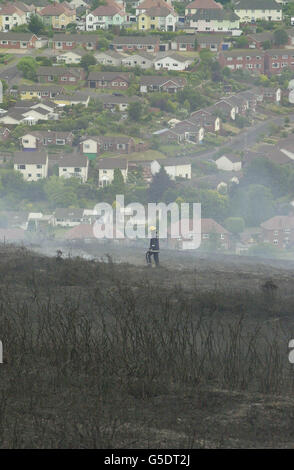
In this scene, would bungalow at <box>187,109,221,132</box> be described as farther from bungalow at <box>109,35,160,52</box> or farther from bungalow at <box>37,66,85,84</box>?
bungalow at <box>109,35,160,52</box>

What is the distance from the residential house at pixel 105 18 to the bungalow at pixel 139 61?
11212 mm

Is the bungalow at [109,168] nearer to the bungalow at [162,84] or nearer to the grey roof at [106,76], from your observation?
the bungalow at [162,84]

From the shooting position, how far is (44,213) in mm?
47125

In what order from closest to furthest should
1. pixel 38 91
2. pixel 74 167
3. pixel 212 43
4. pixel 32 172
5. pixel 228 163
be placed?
pixel 32 172, pixel 74 167, pixel 228 163, pixel 38 91, pixel 212 43

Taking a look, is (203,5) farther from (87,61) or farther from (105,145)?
(105,145)

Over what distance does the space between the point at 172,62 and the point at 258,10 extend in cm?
2094

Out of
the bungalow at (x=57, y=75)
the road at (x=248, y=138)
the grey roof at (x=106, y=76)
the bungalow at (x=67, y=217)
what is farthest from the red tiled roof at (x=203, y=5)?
the bungalow at (x=67, y=217)

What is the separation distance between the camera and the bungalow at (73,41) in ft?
283

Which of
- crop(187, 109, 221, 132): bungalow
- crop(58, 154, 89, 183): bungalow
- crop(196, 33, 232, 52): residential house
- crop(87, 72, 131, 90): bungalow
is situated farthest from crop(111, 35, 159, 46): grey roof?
crop(58, 154, 89, 183): bungalow

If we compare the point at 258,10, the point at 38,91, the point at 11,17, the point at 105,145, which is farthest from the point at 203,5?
the point at 105,145

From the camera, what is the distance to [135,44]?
86.7 meters

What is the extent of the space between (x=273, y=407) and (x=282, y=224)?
126 ft

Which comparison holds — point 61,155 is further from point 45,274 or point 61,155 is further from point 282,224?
point 45,274
